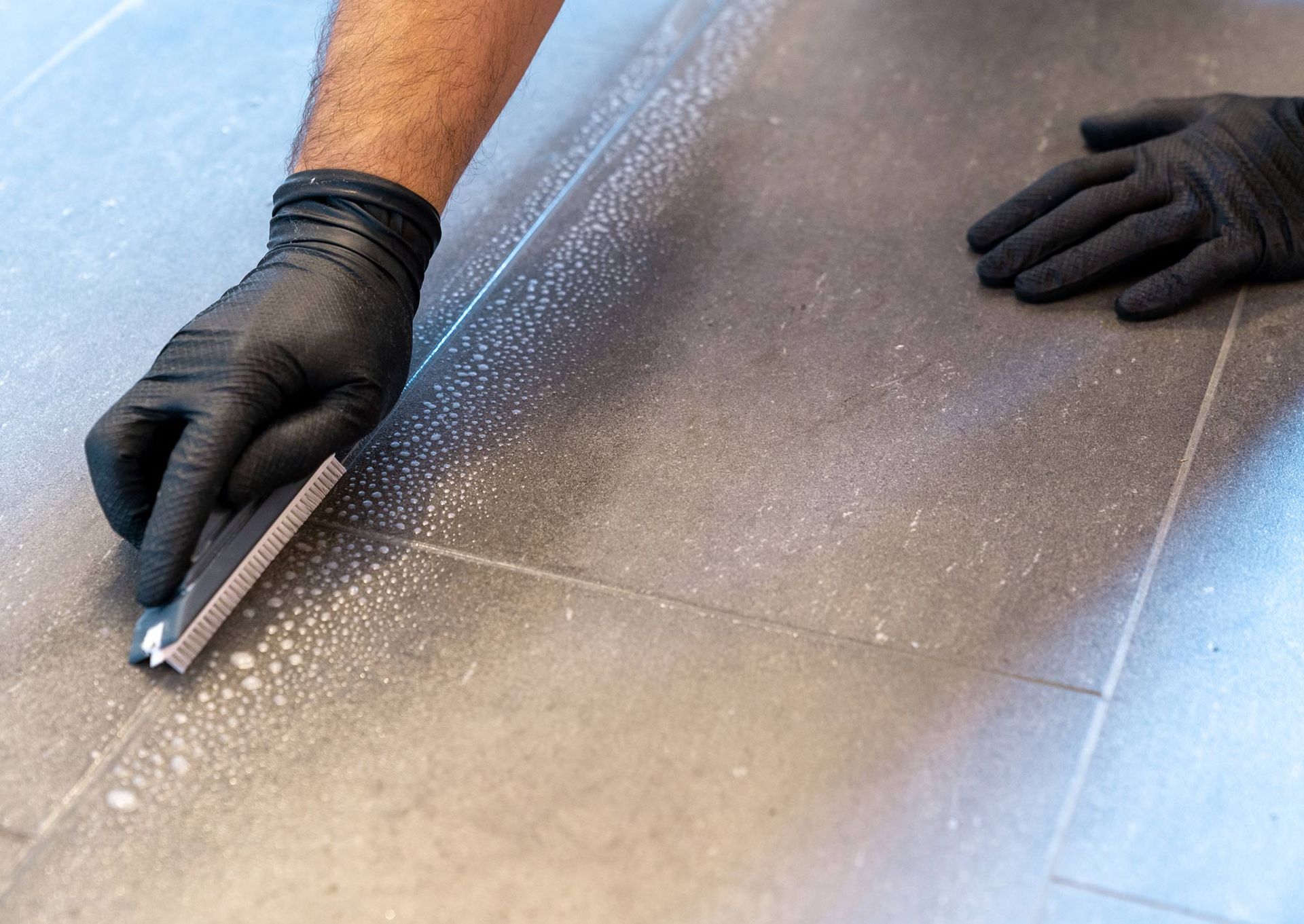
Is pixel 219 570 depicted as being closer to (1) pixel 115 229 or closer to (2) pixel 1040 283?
(1) pixel 115 229

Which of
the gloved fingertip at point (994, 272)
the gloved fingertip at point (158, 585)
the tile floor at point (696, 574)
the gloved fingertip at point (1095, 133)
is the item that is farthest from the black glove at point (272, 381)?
the gloved fingertip at point (1095, 133)

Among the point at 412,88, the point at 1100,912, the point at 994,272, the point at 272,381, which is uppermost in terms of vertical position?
the point at 412,88

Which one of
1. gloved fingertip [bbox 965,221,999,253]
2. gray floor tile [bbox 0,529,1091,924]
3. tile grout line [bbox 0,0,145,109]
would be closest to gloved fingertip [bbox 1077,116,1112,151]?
gloved fingertip [bbox 965,221,999,253]

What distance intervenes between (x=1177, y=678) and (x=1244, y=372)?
16.8 inches

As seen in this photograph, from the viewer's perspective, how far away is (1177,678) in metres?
0.99

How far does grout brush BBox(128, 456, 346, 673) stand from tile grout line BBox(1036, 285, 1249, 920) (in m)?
0.72

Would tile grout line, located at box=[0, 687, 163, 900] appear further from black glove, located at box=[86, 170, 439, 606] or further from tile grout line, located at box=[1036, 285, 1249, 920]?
tile grout line, located at box=[1036, 285, 1249, 920]

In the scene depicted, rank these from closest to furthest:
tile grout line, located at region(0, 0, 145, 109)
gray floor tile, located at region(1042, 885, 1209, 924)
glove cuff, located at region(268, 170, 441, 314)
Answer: gray floor tile, located at region(1042, 885, 1209, 924) → glove cuff, located at region(268, 170, 441, 314) → tile grout line, located at region(0, 0, 145, 109)

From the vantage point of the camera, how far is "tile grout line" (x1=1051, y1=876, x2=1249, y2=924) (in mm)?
850

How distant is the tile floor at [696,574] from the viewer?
35.1 inches

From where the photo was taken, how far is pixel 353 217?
115cm

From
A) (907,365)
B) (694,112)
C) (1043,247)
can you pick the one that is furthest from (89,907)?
(694,112)

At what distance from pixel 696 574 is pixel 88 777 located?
0.54 metres

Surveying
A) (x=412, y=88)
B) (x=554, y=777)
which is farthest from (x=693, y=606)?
(x=412, y=88)
